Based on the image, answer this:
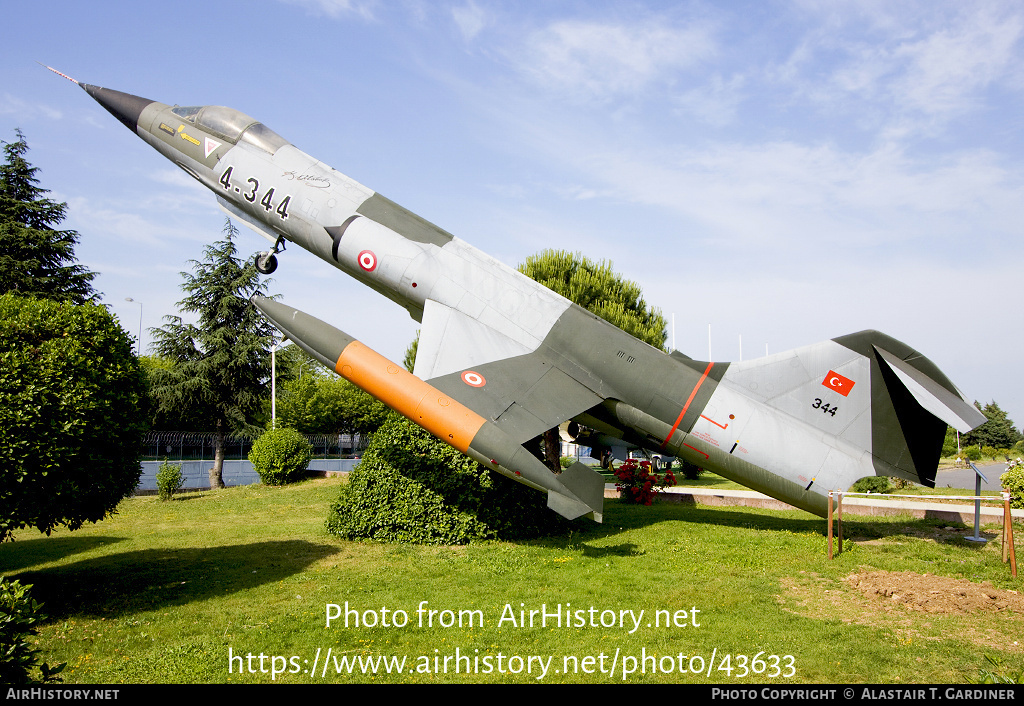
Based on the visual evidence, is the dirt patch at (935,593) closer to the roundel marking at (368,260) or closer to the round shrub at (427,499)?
the round shrub at (427,499)

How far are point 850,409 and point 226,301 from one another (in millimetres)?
29072

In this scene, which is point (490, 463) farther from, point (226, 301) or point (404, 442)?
point (226, 301)

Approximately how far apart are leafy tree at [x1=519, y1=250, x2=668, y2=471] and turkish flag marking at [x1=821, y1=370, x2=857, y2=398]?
12.0 meters

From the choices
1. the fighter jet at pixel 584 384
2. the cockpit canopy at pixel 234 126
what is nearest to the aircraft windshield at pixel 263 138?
the cockpit canopy at pixel 234 126

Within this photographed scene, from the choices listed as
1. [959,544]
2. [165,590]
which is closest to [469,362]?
[165,590]

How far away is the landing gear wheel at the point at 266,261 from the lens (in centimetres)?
1451

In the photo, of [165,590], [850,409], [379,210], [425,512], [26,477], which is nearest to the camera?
[26,477]

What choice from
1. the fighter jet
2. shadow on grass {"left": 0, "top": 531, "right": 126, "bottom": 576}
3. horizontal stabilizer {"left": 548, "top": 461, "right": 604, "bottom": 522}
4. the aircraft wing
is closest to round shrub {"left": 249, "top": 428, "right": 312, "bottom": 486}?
shadow on grass {"left": 0, "top": 531, "right": 126, "bottom": 576}

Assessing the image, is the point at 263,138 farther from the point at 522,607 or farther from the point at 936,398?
the point at 936,398

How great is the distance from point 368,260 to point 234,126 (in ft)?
17.4

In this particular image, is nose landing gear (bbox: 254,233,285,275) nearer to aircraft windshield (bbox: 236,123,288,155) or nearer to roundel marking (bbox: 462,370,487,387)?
aircraft windshield (bbox: 236,123,288,155)

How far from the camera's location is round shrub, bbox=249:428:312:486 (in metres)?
27.1

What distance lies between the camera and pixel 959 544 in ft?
39.0

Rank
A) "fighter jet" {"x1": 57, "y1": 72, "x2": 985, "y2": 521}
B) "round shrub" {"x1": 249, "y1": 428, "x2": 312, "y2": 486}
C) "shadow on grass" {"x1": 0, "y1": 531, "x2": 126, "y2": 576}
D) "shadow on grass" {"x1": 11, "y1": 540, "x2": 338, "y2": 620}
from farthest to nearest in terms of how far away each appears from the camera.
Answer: "round shrub" {"x1": 249, "y1": 428, "x2": 312, "y2": 486}, "shadow on grass" {"x1": 0, "y1": 531, "x2": 126, "y2": 576}, "fighter jet" {"x1": 57, "y1": 72, "x2": 985, "y2": 521}, "shadow on grass" {"x1": 11, "y1": 540, "x2": 338, "y2": 620}
